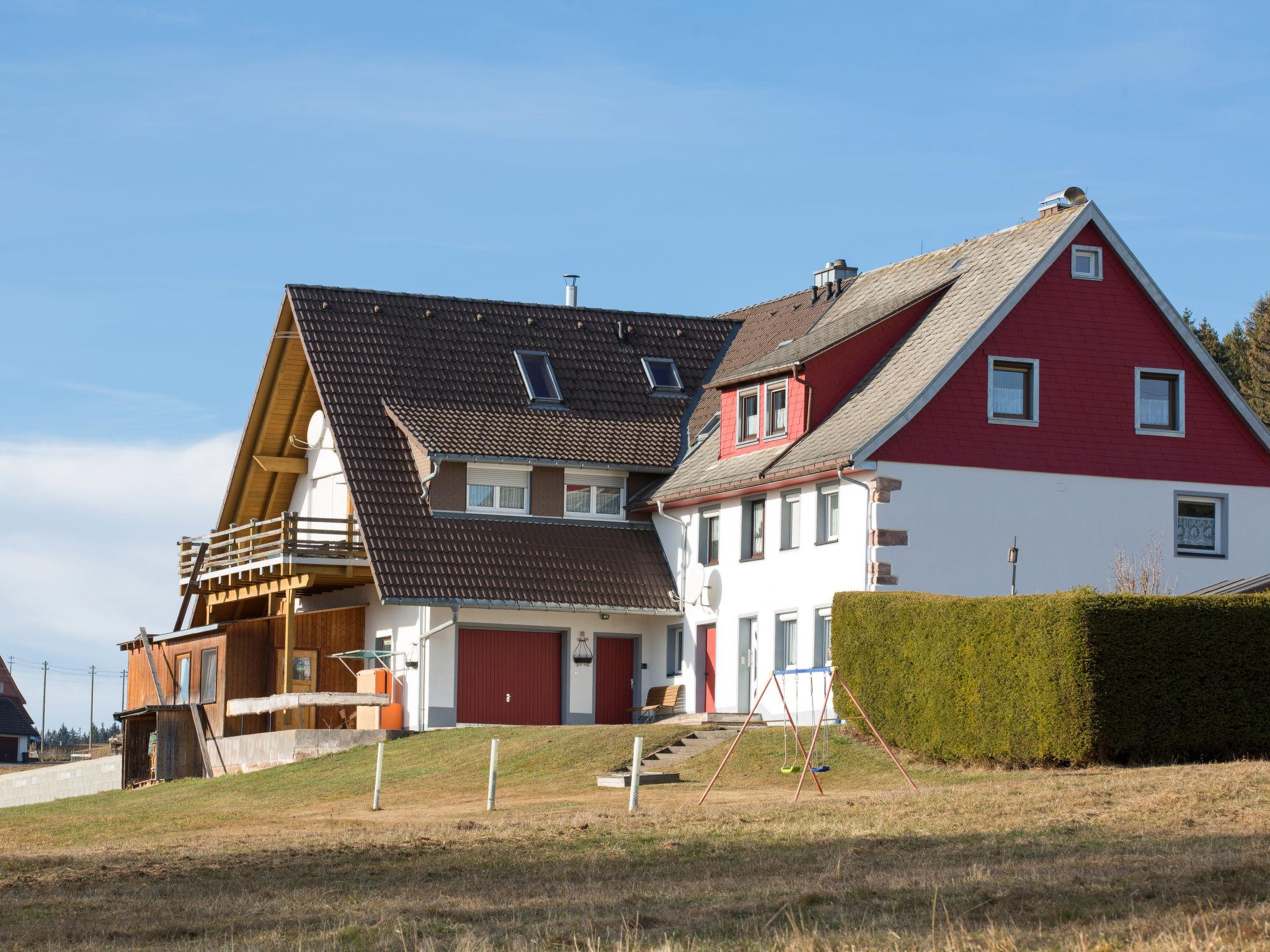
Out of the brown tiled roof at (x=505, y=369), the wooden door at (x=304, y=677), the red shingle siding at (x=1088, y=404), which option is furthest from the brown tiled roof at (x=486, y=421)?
the red shingle siding at (x=1088, y=404)

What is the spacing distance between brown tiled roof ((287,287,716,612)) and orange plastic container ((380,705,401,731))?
2.75 m

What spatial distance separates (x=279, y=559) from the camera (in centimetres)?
3891

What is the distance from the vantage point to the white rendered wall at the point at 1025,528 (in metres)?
33.7

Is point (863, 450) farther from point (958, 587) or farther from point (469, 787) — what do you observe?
point (469, 787)

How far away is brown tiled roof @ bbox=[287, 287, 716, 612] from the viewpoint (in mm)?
38312

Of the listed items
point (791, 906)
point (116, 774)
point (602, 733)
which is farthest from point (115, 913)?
point (116, 774)

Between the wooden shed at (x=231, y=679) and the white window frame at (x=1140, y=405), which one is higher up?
the white window frame at (x=1140, y=405)

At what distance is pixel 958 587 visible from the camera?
1332 inches

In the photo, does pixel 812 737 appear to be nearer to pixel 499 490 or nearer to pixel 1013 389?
pixel 1013 389

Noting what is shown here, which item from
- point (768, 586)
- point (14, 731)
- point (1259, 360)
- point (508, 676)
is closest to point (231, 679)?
point (508, 676)

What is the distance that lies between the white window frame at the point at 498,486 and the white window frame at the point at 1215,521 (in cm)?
1323

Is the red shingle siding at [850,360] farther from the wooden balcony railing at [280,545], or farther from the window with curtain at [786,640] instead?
the wooden balcony railing at [280,545]

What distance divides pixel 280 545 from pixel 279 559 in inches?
16.3

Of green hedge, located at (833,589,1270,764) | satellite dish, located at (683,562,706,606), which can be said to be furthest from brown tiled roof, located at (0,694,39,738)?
green hedge, located at (833,589,1270,764)
